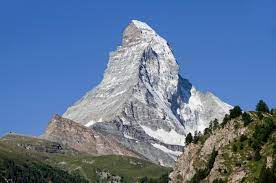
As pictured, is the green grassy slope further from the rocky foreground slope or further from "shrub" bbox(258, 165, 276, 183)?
"shrub" bbox(258, 165, 276, 183)

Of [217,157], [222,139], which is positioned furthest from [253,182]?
[222,139]

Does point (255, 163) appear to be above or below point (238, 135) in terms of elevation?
below

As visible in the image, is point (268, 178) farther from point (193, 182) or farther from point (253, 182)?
point (193, 182)

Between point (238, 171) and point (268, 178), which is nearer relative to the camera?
point (268, 178)

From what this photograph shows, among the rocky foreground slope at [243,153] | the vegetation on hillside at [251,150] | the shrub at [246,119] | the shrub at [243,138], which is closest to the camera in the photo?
the vegetation on hillside at [251,150]

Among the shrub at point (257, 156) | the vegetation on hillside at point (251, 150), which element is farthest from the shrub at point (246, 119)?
the shrub at point (257, 156)

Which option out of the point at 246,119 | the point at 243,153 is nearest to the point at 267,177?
the point at 243,153

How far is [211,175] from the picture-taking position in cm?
18375

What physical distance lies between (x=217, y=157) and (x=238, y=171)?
17707mm

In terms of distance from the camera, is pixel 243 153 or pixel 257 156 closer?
pixel 257 156

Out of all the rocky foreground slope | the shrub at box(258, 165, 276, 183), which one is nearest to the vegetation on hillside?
the rocky foreground slope

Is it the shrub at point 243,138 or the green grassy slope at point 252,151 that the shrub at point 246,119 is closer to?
the green grassy slope at point 252,151

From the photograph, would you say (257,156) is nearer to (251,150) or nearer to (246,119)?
(251,150)

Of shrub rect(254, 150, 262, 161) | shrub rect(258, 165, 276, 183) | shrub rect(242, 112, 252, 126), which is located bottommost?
shrub rect(258, 165, 276, 183)
